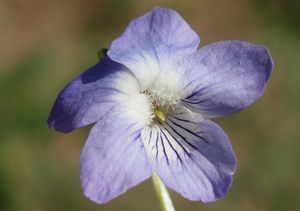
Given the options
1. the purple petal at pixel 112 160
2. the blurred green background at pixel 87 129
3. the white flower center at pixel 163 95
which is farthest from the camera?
the blurred green background at pixel 87 129

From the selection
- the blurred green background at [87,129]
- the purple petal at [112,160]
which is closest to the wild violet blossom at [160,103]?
the purple petal at [112,160]

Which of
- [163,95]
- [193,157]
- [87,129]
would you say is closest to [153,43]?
[163,95]

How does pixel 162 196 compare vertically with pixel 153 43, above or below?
below

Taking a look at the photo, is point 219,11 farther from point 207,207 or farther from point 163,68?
point 163,68

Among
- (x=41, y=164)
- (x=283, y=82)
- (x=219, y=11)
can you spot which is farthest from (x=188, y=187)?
(x=219, y=11)

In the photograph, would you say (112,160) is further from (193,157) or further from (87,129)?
(87,129)

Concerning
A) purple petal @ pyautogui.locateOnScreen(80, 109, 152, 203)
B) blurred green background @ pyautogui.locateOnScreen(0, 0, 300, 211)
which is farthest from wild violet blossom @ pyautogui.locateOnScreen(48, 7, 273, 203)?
blurred green background @ pyautogui.locateOnScreen(0, 0, 300, 211)

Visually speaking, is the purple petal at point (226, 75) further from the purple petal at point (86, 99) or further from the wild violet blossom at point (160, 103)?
the purple petal at point (86, 99)
